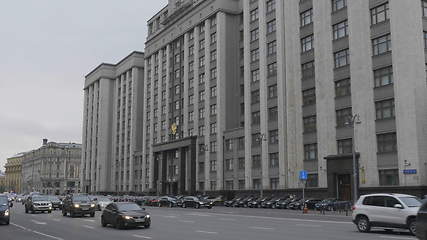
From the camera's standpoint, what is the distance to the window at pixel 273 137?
66312mm

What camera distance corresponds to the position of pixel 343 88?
185ft

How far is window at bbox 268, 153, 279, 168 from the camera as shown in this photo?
6588 centimetres

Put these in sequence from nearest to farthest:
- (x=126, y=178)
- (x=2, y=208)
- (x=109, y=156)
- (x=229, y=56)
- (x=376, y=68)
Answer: (x=2, y=208) → (x=376, y=68) → (x=229, y=56) → (x=126, y=178) → (x=109, y=156)

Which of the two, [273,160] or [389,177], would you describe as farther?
[273,160]

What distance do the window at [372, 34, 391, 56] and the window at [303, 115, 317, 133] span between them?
38.5ft

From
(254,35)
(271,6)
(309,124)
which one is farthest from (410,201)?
(254,35)

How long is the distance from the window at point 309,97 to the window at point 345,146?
7036 mm

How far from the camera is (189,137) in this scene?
8631 cm

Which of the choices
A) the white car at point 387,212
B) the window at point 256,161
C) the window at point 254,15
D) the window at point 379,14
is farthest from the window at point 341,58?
the white car at point 387,212

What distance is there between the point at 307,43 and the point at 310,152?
13670 mm

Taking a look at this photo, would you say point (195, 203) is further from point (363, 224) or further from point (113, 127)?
point (113, 127)

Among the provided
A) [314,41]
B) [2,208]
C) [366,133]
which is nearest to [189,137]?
[314,41]

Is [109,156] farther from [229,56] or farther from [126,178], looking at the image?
[229,56]

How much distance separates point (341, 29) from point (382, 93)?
1009 centimetres
